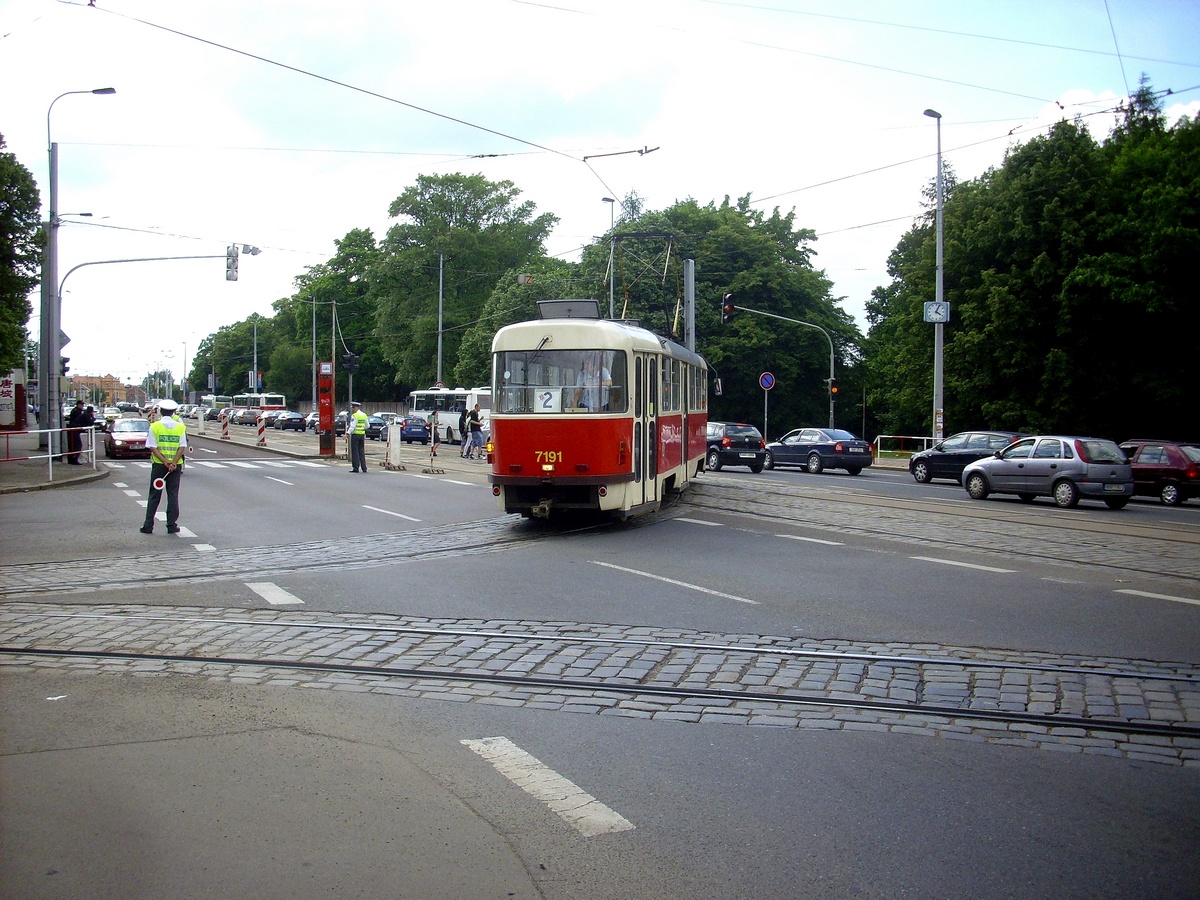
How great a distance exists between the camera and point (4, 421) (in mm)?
57500

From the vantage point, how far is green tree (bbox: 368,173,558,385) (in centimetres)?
7238

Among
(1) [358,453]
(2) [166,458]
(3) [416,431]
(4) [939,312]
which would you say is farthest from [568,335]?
(3) [416,431]

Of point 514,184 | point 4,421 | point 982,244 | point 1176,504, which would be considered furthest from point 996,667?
point 514,184

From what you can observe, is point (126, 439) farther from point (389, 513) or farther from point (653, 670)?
point (653, 670)

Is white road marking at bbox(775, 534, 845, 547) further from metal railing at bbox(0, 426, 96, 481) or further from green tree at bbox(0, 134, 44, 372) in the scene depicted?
green tree at bbox(0, 134, 44, 372)

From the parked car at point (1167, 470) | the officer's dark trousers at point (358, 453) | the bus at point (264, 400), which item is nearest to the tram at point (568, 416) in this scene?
the parked car at point (1167, 470)

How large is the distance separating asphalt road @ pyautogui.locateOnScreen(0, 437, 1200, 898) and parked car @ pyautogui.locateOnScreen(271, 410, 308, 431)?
240 feet

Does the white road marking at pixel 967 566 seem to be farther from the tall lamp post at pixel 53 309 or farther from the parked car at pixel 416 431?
the parked car at pixel 416 431

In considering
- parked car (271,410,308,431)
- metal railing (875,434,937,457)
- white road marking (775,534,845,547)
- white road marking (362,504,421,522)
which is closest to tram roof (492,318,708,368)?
white road marking (362,504,421,522)

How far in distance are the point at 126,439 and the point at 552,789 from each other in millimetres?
37697

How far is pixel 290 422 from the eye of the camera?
3334 inches

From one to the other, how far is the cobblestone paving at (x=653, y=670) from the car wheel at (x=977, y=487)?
1659cm

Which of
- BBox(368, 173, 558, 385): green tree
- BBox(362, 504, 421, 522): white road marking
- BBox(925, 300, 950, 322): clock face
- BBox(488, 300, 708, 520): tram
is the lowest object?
BBox(362, 504, 421, 522): white road marking

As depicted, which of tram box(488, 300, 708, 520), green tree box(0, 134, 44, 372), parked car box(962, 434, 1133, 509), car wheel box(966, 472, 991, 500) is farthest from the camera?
green tree box(0, 134, 44, 372)
